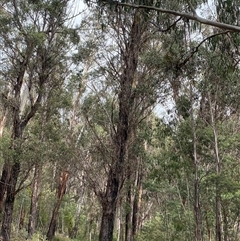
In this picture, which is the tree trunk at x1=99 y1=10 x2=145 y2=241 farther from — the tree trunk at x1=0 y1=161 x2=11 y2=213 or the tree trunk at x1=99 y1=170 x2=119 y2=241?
the tree trunk at x1=0 y1=161 x2=11 y2=213

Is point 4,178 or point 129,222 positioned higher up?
point 4,178

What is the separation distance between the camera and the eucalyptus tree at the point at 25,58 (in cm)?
1041

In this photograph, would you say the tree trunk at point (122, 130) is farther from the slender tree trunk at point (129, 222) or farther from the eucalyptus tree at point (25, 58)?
the slender tree trunk at point (129, 222)

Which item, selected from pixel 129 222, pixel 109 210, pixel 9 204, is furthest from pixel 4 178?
pixel 129 222

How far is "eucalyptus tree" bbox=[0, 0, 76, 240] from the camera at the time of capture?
1041 centimetres

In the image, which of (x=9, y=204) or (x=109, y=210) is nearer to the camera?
(x=109, y=210)

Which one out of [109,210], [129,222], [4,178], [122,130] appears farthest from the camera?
[129,222]

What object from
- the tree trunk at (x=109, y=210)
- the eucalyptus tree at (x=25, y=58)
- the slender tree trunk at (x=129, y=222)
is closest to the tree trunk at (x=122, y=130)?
the tree trunk at (x=109, y=210)

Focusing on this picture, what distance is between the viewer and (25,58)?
10.9 m

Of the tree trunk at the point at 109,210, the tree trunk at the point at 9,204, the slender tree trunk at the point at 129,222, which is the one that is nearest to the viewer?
the tree trunk at the point at 109,210

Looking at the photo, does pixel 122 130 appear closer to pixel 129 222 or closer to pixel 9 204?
pixel 9 204

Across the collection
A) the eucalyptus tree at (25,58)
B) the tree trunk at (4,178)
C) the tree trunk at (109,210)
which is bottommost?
the tree trunk at (109,210)

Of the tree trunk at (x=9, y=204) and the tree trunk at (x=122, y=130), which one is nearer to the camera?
the tree trunk at (x=122, y=130)

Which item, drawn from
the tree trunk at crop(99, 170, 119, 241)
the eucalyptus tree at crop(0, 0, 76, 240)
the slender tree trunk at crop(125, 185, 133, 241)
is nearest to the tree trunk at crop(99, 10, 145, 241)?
the tree trunk at crop(99, 170, 119, 241)
